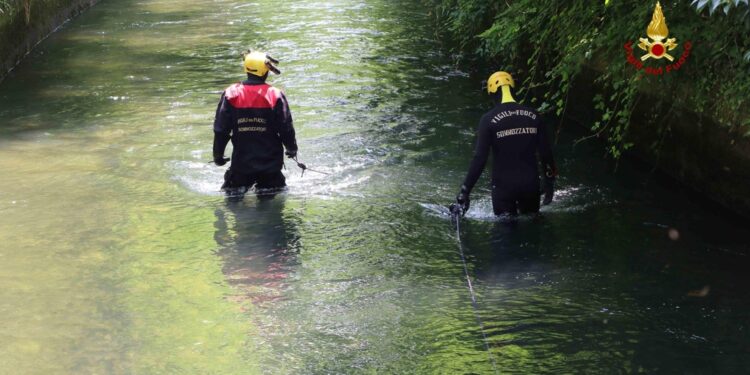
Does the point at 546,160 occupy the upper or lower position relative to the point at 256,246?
upper

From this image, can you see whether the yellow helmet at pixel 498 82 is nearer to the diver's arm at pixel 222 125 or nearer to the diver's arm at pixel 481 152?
the diver's arm at pixel 481 152

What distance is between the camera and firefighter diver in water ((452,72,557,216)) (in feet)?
29.7

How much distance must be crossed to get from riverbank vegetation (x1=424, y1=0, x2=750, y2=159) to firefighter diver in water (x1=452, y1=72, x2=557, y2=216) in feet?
4.45

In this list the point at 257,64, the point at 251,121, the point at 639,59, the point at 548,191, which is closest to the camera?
the point at 548,191

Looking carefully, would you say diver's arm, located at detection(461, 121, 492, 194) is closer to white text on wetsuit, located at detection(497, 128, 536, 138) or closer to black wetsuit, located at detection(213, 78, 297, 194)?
white text on wetsuit, located at detection(497, 128, 536, 138)

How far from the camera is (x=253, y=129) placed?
10.4 metres

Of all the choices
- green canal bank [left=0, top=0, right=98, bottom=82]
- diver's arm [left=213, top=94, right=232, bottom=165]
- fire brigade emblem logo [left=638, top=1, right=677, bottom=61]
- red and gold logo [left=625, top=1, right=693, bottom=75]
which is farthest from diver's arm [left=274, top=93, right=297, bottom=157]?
green canal bank [left=0, top=0, right=98, bottom=82]

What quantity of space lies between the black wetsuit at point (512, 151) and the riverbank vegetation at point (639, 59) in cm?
136

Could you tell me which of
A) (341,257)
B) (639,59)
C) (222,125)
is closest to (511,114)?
(341,257)

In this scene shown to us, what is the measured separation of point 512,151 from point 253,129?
2.88 metres

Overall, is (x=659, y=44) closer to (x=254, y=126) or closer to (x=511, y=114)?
(x=511, y=114)

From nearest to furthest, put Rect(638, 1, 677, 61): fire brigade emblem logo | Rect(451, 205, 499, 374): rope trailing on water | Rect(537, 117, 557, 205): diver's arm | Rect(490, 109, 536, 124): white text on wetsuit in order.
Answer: Rect(451, 205, 499, 374): rope trailing on water → Rect(638, 1, 677, 61): fire brigade emblem logo → Rect(490, 109, 536, 124): white text on wetsuit → Rect(537, 117, 557, 205): diver's arm

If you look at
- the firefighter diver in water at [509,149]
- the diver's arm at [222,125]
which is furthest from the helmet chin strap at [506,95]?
the diver's arm at [222,125]

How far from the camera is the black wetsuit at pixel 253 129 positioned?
1027cm
